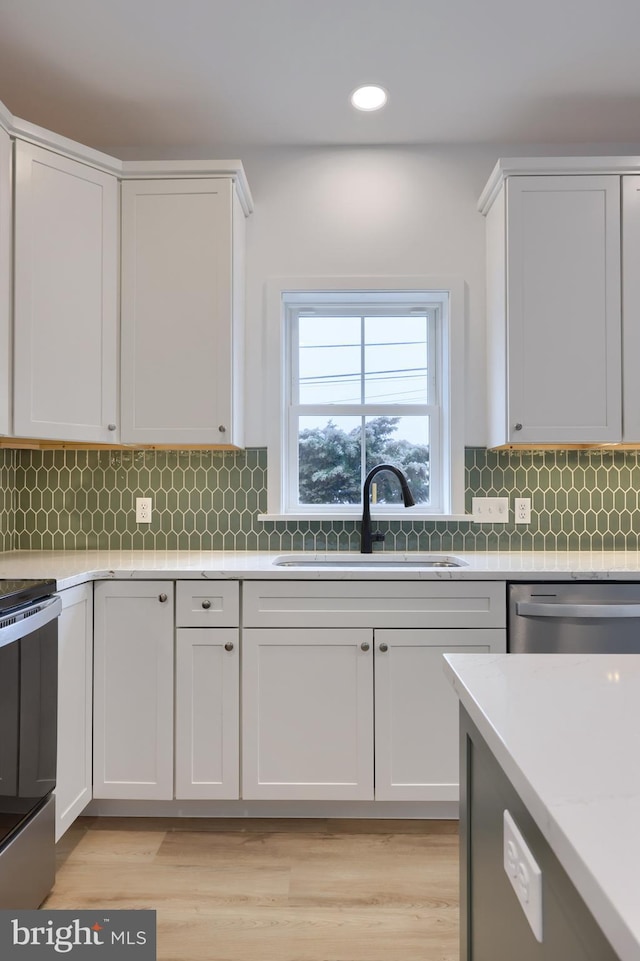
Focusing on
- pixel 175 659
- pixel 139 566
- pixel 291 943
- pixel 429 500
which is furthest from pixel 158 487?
pixel 291 943

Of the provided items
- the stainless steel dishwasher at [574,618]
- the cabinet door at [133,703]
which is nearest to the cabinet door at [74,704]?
the cabinet door at [133,703]

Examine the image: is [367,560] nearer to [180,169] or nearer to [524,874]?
[180,169]

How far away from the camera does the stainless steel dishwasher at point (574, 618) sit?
208 cm

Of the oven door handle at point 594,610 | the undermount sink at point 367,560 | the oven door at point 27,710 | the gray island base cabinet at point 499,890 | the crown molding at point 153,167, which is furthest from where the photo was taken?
the undermount sink at point 367,560

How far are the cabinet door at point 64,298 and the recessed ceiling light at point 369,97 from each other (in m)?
1.04

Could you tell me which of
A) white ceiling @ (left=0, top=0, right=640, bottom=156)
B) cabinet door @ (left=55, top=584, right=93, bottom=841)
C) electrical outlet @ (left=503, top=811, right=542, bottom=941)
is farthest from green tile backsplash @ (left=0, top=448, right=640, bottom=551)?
electrical outlet @ (left=503, top=811, right=542, bottom=941)

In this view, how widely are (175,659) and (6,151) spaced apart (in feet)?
6.20

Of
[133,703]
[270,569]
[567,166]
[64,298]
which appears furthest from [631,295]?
[133,703]

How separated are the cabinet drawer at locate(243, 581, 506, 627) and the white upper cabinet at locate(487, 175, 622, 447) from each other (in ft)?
2.34

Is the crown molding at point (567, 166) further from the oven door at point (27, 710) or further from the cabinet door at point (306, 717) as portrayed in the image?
the oven door at point (27, 710)

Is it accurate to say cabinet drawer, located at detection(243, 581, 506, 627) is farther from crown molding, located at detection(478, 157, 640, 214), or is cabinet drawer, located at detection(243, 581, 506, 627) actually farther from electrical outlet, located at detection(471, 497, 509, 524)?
crown molding, located at detection(478, 157, 640, 214)

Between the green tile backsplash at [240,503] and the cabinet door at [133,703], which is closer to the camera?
the cabinet door at [133,703]

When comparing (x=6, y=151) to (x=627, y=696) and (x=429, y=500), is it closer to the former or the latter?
(x=429, y=500)

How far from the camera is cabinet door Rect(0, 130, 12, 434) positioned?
2.09 meters
